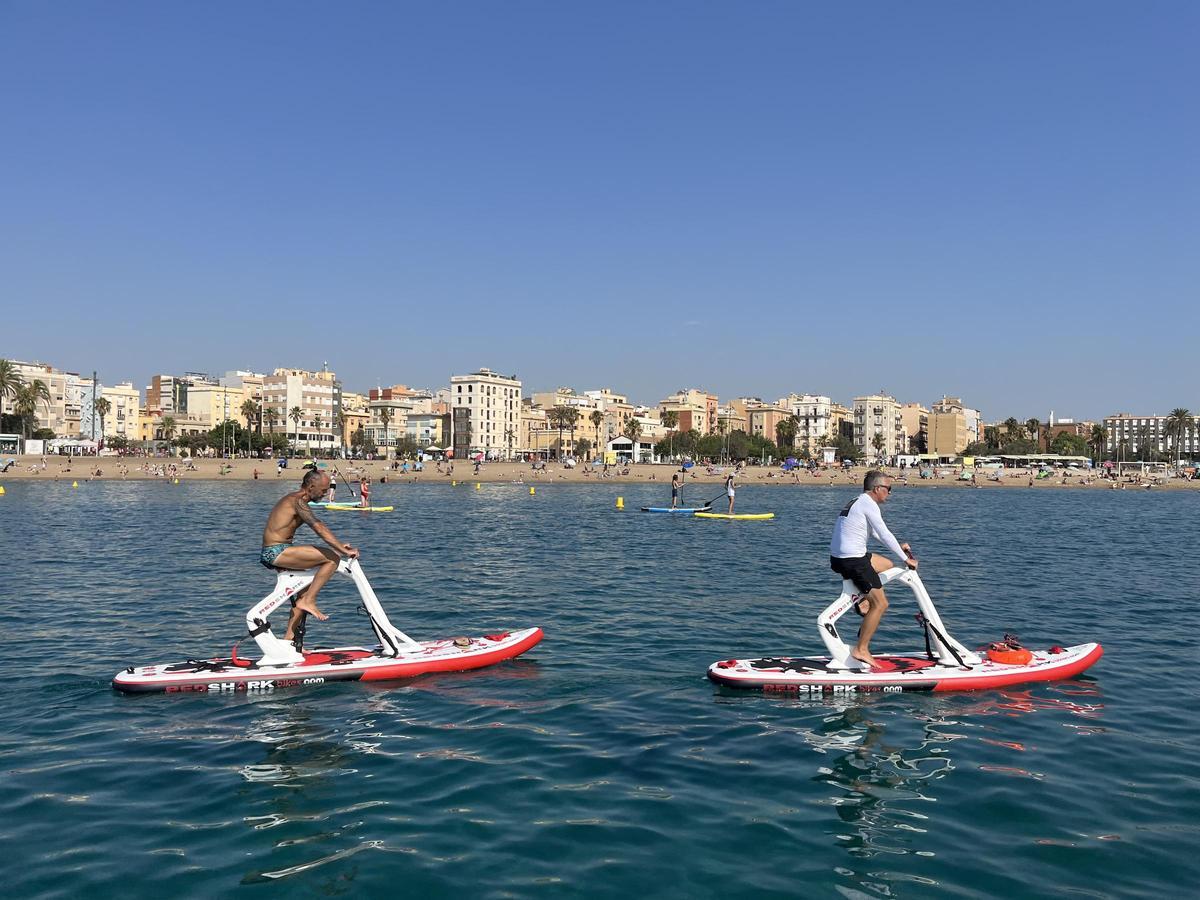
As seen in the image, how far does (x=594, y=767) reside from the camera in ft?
29.1

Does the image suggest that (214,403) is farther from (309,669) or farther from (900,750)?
→ (900,750)

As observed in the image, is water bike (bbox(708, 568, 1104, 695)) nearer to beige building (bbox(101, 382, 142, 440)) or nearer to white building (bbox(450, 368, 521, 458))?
white building (bbox(450, 368, 521, 458))

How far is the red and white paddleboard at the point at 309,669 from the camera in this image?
1138 centimetres

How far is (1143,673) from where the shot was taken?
13.4 metres

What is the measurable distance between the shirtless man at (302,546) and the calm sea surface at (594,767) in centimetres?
155

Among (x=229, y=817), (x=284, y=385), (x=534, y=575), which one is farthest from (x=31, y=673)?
(x=284, y=385)

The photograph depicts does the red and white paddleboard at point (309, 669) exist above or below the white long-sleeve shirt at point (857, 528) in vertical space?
below

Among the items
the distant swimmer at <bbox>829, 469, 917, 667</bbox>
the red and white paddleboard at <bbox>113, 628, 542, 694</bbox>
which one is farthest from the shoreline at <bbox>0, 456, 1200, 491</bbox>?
the distant swimmer at <bbox>829, 469, 917, 667</bbox>

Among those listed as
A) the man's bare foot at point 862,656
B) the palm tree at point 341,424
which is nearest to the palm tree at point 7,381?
the palm tree at point 341,424

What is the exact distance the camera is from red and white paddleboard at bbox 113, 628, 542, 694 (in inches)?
448

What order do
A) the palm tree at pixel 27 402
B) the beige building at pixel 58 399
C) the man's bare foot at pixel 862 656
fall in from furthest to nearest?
the beige building at pixel 58 399
the palm tree at pixel 27 402
the man's bare foot at pixel 862 656

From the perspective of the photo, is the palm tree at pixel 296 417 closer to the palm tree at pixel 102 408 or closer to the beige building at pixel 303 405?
the beige building at pixel 303 405

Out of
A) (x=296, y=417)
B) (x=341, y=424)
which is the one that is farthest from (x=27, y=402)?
(x=341, y=424)

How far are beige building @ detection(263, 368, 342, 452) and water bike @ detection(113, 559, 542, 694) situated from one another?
16547cm
